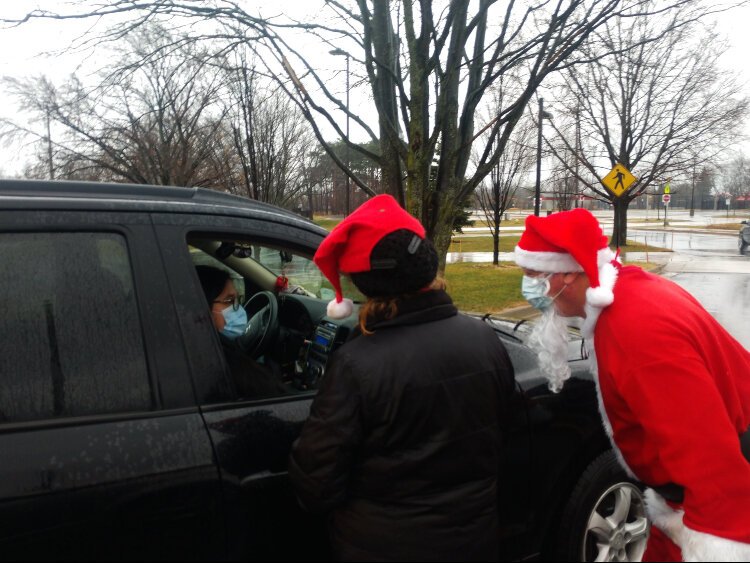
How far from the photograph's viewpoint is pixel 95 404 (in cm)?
155

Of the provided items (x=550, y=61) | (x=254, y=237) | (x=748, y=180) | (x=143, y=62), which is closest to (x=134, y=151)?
(x=143, y=62)

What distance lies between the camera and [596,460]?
2.41 m

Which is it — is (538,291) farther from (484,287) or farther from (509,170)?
(509,170)

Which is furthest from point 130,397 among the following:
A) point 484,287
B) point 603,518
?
point 484,287

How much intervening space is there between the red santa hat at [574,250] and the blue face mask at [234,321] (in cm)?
137

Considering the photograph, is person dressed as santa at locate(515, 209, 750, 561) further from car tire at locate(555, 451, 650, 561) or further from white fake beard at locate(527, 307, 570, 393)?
car tire at locate(555, 451, 650, 561)

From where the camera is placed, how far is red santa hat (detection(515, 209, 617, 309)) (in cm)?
164

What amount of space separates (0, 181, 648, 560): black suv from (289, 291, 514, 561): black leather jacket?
249 millimetres

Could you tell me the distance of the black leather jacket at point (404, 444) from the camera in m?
1.45

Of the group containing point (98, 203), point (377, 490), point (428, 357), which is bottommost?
point (377, 490)

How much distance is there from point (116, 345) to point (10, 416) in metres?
0.31

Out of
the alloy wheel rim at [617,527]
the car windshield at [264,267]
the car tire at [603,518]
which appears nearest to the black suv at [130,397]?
the car windshield at [264,267]

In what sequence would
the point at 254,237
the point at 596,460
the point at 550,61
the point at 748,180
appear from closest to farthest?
the point at 254,237, the point at 596,460, the point at 550,61, the point at 748,180

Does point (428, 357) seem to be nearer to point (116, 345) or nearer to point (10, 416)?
point (116, 345)
